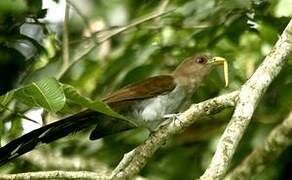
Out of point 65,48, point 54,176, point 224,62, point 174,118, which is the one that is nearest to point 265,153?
point 224,62

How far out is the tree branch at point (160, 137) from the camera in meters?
3.33

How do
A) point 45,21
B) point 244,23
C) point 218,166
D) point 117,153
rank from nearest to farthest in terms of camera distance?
point 218,166 < point 244,23 < point 45,21 < point 117,153

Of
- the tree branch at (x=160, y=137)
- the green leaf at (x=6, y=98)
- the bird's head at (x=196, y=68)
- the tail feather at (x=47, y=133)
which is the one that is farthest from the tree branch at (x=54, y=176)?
the bird's head at (x=196, y=68)

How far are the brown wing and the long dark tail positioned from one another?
0.13 m

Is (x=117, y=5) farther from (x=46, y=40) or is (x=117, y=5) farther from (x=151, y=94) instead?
(x=151, y=94)

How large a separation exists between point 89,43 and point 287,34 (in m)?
1.83

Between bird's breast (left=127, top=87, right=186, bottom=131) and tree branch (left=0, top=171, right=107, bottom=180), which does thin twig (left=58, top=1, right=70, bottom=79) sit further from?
tree branch (left=0, top=171, right=107, bottom=180)

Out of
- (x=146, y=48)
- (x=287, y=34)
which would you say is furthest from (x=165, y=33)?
(x=287, y=34)

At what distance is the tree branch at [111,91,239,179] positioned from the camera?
10.9 feet

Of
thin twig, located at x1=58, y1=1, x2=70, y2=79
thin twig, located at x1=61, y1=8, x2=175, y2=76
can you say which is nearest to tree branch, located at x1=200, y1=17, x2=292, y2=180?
thin twig, located at x1=61, y1=8, x2=175, y2=76

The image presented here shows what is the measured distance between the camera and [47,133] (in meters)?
3.69

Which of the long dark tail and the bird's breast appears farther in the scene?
the bird's breast

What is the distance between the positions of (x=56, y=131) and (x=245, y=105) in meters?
1.02

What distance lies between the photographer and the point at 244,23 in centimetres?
427
